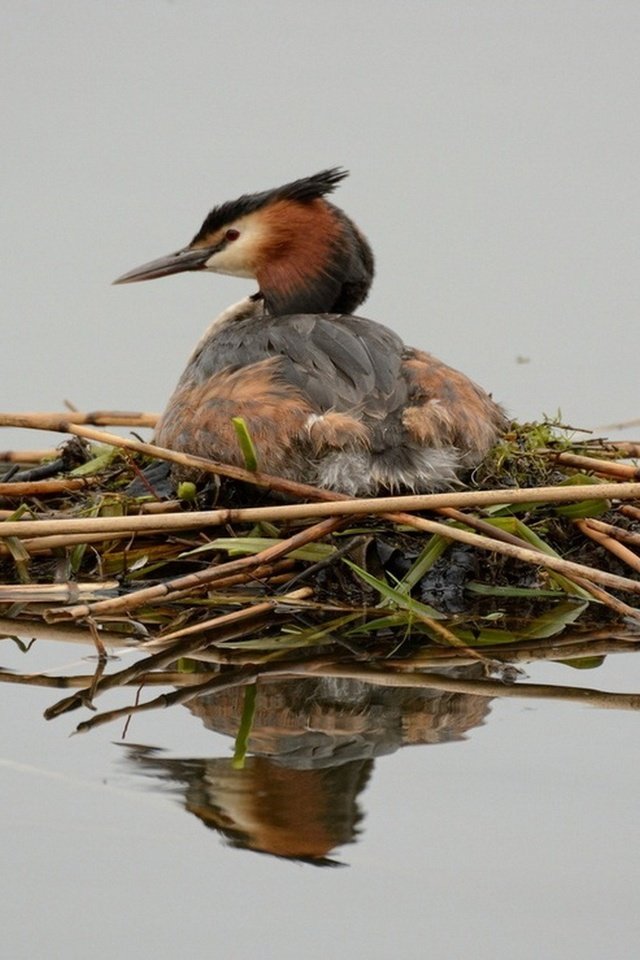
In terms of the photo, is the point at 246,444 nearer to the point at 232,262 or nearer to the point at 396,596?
the point at 396,596

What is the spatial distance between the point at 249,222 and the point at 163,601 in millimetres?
1662

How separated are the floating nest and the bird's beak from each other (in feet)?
3.41

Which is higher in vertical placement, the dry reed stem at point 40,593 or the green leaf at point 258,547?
the green leaf at point 258,547

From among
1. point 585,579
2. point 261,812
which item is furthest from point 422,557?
point 261,812

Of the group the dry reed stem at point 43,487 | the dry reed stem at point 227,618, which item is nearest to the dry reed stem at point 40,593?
the dry reed stem at point 227,618

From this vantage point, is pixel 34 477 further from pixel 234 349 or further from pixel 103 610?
pixel 103 610

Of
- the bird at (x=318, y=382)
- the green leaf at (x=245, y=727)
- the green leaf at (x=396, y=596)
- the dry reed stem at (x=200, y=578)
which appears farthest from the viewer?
the bird at (x=318, y=382)

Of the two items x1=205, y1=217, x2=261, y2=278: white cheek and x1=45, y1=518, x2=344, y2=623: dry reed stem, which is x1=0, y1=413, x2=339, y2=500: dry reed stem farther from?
x1=205, y1=217, x2=261, y2=278: white cheek

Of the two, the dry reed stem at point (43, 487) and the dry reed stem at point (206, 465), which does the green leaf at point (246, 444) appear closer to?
the dry reed stem at point (206, 465)

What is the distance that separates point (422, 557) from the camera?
4734mm

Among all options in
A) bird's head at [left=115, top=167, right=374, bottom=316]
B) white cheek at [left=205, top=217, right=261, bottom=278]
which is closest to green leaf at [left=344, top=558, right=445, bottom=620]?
bird's head at [left=115, top=167, right=374, bottom=316]

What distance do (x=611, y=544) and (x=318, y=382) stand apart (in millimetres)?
931

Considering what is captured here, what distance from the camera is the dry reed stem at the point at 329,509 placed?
4559 millimetres

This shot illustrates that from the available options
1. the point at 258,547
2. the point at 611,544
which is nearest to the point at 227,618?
the point at 258,547
